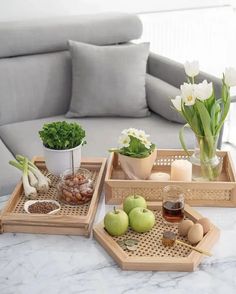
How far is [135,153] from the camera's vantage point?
1728mm

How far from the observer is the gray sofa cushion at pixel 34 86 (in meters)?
2.76

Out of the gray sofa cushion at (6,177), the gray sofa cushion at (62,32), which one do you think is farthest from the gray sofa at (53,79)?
the gray sofa cushion at (6,177)

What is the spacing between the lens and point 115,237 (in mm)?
1511

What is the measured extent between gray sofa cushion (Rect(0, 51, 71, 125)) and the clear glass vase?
1302 millimetres

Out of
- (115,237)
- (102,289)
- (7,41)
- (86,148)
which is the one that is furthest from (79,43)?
(102,289)

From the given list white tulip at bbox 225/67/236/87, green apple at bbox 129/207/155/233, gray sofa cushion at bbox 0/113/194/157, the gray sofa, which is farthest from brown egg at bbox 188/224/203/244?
the gray sofa

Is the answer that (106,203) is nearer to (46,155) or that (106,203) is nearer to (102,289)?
(46,155)

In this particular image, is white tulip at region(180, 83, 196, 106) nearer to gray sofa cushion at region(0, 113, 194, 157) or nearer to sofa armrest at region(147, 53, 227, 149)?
gray sofa cushion at region(0, 113, 194, 157)

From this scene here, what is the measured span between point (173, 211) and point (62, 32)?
1.63 m

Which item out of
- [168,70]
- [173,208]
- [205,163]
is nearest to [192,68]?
[205,163]

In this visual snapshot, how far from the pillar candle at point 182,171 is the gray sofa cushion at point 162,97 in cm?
89

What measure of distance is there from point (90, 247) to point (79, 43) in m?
1.56

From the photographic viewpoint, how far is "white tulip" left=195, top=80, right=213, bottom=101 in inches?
62.6

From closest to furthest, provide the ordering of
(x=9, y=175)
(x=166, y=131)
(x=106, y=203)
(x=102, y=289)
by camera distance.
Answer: (x=102, y=289) → (x=106, y=203) → (x=9, y=175) → (x=166, y=131)
